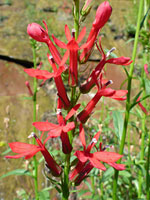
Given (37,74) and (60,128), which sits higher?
(37,74)

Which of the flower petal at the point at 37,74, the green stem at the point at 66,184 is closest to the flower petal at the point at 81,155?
the green stem at the point at 66,184

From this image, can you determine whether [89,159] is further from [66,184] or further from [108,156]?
[66,184]

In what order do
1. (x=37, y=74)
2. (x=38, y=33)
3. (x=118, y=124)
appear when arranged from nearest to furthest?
(x=37, y=74)
(x=38, y=33)
(x=118, y=124)

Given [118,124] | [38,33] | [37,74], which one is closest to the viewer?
[37,74]

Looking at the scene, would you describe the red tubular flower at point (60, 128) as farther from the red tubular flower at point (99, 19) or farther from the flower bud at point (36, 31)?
the flower bud at point (36, 31)

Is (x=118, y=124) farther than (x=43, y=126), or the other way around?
(x=118, y=124)

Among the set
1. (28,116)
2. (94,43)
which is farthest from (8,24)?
(94,43)

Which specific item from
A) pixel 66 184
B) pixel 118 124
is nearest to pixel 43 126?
pixel 66 184

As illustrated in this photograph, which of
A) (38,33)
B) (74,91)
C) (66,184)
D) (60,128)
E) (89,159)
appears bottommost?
(66,184)

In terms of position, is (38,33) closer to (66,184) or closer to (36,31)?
(36,31)

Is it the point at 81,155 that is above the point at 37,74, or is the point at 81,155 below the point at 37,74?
below

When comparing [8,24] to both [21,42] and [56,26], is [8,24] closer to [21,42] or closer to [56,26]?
[21,42]

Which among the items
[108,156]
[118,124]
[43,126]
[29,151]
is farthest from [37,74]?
[118,124]

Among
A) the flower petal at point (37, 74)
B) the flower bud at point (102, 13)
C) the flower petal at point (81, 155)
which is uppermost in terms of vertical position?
the flower bud at point (102, 13)
